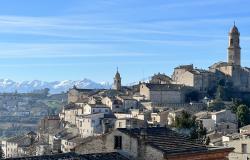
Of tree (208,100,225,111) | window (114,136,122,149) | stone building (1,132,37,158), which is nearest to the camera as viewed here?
window (114,136,122,149)

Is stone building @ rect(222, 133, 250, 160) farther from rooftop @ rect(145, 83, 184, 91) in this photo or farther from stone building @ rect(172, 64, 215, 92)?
stone building @ rect(172, 64, 215, 92)

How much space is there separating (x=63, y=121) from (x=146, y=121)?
2449cm

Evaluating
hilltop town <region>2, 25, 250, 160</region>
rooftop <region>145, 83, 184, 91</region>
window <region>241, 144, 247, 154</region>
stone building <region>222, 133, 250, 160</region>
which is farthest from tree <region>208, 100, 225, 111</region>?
window <region>241, 144, 247, 154</region>

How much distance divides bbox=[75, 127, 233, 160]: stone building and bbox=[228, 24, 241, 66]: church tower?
108 metres

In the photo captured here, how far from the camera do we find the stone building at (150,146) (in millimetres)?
26266

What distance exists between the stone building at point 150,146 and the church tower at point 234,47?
108 m

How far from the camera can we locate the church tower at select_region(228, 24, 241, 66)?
135 metres

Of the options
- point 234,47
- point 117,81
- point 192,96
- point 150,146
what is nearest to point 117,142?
point 150,146

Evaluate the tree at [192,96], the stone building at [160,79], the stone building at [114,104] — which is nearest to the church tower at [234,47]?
the stone building at [160,79]

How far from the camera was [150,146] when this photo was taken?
86.0ft

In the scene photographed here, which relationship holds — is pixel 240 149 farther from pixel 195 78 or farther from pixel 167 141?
pixel 195 78

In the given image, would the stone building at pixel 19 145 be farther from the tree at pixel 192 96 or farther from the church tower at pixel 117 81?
the tree at pixel 192 96

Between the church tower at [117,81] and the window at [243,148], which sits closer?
the window at [243,148]

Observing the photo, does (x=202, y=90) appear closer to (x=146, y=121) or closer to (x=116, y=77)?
(x=116, y=77)
